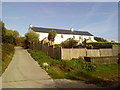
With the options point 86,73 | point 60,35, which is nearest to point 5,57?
point 86,73

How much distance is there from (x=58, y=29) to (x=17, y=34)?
2079 centimetres

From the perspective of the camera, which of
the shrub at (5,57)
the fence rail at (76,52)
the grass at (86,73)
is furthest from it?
the fence rail at (76,52)

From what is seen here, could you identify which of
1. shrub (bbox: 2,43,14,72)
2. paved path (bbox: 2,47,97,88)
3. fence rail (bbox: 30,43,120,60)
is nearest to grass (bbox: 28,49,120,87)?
paved path (bbox: 2,47,97,88)

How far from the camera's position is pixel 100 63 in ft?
44.2

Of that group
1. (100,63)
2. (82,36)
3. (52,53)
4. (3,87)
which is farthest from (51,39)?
(3,87)

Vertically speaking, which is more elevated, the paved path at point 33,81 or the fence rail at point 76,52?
the fence rail at point 76,52

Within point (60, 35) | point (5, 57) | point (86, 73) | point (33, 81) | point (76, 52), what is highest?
point (60, 35)

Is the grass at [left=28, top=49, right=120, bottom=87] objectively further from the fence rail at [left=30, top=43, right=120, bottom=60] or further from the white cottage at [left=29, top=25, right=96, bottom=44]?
the white cottage at [left=29, top=25, right=96, bottom=44]

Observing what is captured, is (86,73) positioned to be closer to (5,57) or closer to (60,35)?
(5,57)

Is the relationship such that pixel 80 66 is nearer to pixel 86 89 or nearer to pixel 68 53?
pixel 68 53

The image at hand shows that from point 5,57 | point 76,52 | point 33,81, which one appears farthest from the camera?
point 76,52

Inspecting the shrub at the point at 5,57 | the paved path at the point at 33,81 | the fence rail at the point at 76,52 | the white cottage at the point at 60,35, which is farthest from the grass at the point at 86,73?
the white cottage at the point at 60,35

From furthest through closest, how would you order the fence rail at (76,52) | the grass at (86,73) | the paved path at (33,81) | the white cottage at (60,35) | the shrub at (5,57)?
the white cottage at (60,35), the fence rail at (76,52), the shrub at (5,57), the grass at (86,73), the paved path at (33,81)

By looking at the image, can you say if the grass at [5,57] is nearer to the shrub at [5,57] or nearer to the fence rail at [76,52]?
the shrub at [5,57]
